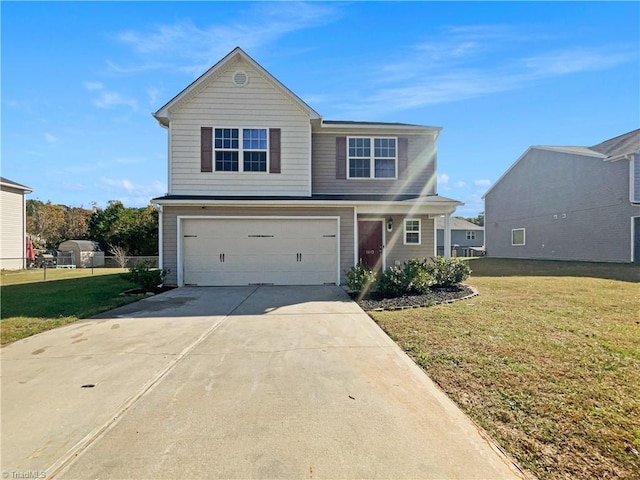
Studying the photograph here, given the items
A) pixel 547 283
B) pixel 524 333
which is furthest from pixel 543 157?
pixel 524 333

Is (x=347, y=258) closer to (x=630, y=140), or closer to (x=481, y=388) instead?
(x=481, y=388)

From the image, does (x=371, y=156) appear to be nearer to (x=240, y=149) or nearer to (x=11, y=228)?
(x=240, y=149)

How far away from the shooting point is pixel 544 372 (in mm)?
3963

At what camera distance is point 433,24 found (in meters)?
9.55

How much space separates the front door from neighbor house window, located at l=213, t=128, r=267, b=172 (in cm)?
472

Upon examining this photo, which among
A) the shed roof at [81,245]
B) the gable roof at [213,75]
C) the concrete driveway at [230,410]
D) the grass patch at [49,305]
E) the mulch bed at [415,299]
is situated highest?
the gable roof at [213,75]

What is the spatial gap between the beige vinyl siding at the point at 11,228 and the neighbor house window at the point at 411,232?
2216cm

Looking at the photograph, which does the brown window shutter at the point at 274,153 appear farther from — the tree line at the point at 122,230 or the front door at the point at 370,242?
the tree line at the point at 122,230

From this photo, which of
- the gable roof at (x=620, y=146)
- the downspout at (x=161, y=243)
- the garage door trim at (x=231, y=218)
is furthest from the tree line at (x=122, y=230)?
the gable roof at (x=620, y=146)

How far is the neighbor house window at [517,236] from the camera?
2577cm

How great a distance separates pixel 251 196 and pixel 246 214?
81 cm

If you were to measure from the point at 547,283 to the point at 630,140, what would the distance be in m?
15.2

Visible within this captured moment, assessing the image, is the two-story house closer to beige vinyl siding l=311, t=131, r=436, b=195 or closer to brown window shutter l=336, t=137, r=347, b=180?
beige vinyl siding l=311, t=131, r=436, b=195

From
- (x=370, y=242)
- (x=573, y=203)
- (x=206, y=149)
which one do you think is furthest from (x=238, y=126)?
(x=573, y=203)
